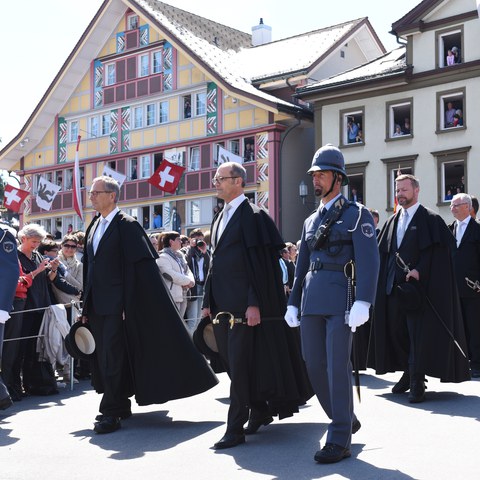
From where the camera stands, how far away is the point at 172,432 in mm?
7754

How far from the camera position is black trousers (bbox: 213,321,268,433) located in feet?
23.2

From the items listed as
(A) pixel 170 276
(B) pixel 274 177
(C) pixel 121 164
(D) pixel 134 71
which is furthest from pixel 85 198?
(A) pixel 170 276

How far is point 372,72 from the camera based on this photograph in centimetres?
3553

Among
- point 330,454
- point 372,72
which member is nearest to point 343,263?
point 330,454

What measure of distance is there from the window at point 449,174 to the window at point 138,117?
49.1 feet

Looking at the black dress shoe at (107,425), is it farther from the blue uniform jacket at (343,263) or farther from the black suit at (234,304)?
the blue uniform jacket at (343,263)

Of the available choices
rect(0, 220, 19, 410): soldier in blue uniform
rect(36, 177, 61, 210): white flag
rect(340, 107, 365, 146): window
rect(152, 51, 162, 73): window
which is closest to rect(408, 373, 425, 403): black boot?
rect(0, 220, 19, 410): soldier in blue uniform

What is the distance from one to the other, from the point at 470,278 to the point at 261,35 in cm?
3765

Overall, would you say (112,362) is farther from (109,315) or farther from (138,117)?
(138,117)

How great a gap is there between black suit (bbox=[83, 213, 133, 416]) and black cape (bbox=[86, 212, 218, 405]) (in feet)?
0.20

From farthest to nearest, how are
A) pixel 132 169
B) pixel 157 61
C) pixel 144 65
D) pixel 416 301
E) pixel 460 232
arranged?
pixel 132 169 < pixel 144 65 < pixel 157 61 < pixel 460 232 < pixel 416 301

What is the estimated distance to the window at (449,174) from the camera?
33.3 m

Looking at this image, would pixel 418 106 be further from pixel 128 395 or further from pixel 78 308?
pixel 128 395

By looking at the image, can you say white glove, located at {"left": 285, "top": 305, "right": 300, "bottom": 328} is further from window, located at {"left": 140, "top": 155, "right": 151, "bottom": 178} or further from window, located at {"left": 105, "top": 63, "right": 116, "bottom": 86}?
window, located at {"left": 105, "top": 63, "right": 116, "bottom": 86}
